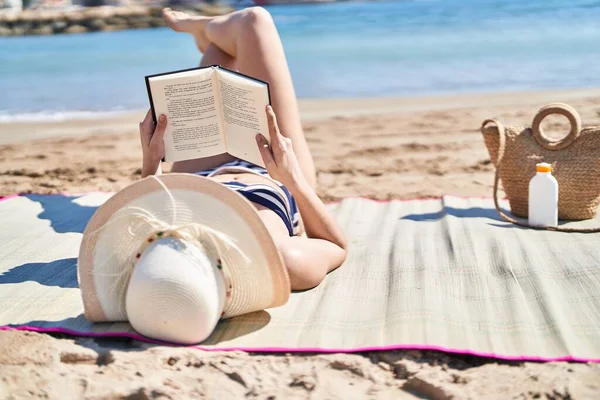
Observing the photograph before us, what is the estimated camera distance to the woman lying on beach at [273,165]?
2.31 meters

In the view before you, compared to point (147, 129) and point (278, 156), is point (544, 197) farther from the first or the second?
point (147, 129)

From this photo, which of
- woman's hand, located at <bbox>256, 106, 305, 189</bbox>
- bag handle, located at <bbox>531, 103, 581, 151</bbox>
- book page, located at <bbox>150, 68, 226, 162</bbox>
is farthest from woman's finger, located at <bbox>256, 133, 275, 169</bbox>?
bag handle, located at <bbox>531, 103, 581, 151</bbox>

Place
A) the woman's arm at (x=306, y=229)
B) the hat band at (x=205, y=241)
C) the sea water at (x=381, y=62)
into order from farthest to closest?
the sea water at (x=381, y=62), the woman's arm at (x=306, y=229), the hat band at (x=205, y=241)

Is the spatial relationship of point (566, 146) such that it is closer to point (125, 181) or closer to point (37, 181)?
point (125, 181)

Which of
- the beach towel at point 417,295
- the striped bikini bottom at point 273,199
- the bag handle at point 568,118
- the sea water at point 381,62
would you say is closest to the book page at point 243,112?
the striped bikini bottom at point 273,199

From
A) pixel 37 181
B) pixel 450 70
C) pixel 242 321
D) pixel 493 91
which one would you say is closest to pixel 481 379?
pixel 242 321

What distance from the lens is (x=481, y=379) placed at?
1.90 meters

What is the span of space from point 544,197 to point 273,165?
138cm

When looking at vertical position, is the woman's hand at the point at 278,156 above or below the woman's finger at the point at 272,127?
below

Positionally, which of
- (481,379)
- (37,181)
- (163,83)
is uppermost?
(163,83)

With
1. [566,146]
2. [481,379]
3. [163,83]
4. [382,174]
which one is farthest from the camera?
[382,174]

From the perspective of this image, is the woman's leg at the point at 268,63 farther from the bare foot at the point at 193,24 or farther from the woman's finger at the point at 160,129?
the woman's finger at the point at 160,129

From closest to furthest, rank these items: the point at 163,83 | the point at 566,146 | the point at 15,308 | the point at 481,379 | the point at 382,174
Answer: the point at 481,379
the point at 163,83
the point at 15,308
the point at 566,146
the point at 382,174

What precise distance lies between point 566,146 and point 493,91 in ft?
15.3
